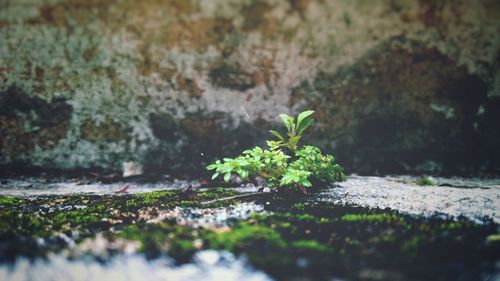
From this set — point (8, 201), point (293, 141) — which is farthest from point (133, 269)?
point (293, 141)

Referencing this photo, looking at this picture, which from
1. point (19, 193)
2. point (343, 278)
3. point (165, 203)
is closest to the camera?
point (343, 278)

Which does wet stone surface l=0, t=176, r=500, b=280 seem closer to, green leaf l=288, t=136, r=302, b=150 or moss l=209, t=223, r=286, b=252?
moss l=209, t=223, r=286, b=252

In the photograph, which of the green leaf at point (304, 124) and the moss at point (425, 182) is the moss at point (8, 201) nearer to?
the green leaf at point (304, 124)

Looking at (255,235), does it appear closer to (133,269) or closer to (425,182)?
(133,269)

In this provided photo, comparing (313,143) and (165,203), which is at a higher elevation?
(313,143)

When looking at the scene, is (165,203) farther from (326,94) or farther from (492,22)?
(492,22)

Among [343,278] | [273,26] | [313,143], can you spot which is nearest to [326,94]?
[313,143]
